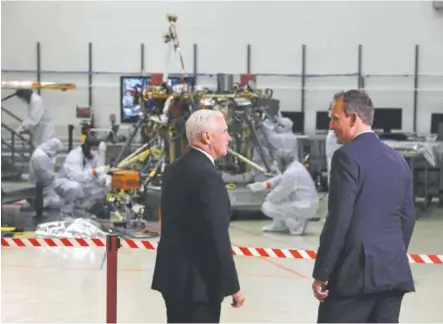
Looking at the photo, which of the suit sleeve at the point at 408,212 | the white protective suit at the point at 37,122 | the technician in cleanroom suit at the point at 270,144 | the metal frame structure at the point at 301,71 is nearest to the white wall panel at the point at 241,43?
the metal frame structure at the point at 301,71

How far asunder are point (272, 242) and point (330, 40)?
22.8 feet

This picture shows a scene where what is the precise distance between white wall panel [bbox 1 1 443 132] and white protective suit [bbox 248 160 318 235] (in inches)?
230

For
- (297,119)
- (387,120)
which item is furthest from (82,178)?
(387,120)

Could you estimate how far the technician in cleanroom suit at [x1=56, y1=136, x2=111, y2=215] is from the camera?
10.0 meters

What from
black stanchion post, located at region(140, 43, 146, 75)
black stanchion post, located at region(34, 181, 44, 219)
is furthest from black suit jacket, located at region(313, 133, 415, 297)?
black stanchion post, located at region(140, 43, 146, 75)

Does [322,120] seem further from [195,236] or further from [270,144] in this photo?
[195,236]

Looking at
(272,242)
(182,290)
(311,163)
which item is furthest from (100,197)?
(182,290)

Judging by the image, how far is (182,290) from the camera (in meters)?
3.37

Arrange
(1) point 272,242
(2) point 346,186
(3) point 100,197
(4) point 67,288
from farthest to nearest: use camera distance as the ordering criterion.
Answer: (3) point 100,197 < (1) point 272,242 < (4) point 67,288 < (2) point 346,186

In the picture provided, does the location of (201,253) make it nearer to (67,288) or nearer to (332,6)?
(67,288)

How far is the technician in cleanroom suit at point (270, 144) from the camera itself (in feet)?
35.7

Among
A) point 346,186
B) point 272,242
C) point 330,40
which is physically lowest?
point 272,242

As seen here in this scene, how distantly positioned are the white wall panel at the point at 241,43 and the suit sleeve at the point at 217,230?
39.4 ft

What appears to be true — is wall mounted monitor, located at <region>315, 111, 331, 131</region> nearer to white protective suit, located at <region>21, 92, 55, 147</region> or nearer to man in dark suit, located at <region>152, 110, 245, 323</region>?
white protective suit, located at <region>21, 92, 55, 147</region>
